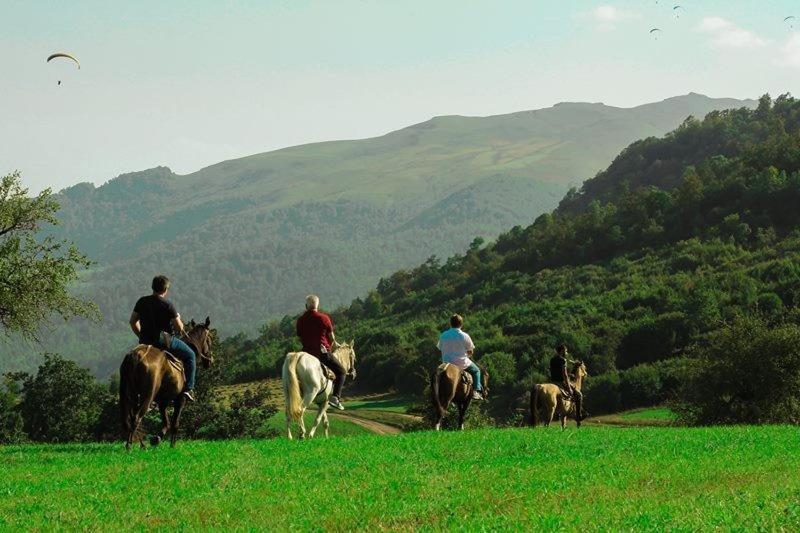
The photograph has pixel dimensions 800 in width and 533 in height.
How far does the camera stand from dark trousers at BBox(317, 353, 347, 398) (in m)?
24.1

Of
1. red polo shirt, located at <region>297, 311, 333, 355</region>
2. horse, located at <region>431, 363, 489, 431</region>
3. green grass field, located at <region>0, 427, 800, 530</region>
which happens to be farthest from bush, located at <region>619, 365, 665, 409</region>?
green grass field, located at <region>0, 427, 800, 530</region>

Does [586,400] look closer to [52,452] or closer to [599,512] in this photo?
[52,452]

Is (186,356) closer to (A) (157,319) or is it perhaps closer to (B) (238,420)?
(A) (157,319)

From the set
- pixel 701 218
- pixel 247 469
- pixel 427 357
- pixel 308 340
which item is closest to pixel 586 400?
pixel 427 357

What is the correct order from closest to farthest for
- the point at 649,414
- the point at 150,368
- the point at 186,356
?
the point at 150,368 → the point at 186,356 → the point at 649,414

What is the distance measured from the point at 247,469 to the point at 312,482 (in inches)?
68.9

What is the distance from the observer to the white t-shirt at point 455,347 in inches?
1034

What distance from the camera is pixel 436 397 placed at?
25.9 meters

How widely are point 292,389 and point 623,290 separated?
114761 mm

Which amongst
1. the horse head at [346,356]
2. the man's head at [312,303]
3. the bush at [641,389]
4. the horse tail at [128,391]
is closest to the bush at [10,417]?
the horse head at [346,356]

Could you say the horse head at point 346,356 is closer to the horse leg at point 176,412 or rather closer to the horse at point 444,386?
the horse at point 444,386

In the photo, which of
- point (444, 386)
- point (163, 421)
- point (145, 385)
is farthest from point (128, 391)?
point (444, 386)

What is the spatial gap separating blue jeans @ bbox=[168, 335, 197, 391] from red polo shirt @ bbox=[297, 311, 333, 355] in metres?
Result: 3.84

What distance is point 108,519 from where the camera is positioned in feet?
37.5
